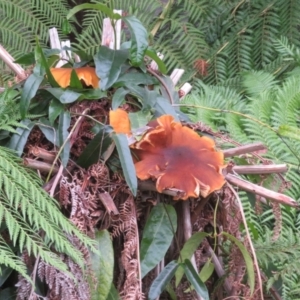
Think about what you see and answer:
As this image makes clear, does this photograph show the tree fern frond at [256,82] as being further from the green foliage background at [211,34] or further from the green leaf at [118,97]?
the green leaf at [118,97]

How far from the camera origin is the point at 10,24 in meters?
1.60

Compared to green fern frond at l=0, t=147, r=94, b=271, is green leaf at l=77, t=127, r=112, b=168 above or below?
above

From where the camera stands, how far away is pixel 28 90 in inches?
24.5

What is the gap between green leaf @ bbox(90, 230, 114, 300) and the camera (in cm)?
55

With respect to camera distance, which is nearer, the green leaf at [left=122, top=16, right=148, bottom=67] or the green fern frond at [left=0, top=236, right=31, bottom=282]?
the green fern frond at [left=0, top=236, right=31, bottom=282]

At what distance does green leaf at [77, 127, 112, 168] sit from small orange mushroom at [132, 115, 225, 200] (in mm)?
34

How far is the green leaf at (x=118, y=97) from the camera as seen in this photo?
2.06ft

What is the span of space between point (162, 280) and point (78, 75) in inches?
10.8

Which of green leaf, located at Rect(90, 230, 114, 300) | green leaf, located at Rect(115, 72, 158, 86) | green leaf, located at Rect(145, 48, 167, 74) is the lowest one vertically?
green leaf, located at Rect(90, 230, 114, 300)

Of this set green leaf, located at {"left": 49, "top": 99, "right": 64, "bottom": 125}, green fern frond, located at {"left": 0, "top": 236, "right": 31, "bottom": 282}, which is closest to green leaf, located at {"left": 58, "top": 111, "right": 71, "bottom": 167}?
green leaf, located at {"left": 49, "top": 99, "right": 64, "bottom": 125}

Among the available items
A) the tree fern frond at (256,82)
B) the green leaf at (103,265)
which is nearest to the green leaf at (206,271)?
the green leaf at (103,265)

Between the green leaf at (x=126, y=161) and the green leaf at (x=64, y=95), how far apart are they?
0.08 metres

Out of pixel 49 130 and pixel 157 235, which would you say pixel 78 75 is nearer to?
pixel 49 130

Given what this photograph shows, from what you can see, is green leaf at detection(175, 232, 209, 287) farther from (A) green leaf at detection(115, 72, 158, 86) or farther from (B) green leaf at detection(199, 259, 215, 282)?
(A) green leaf at detection(115, 72, 158, 86)
